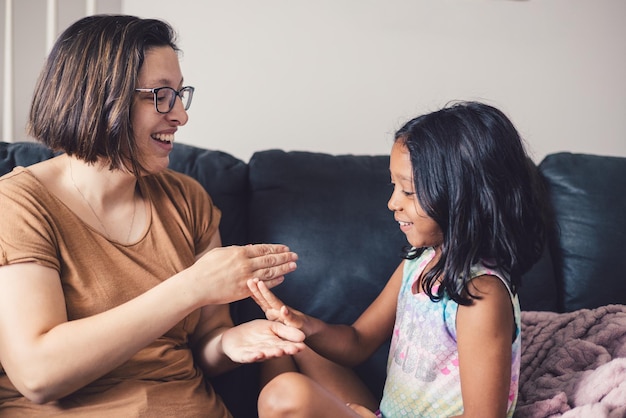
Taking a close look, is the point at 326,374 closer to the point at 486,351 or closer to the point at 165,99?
the point at 486,351

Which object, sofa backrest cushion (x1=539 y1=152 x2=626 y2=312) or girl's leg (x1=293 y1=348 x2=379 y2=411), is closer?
girl's leg (x1=293 y1=348 x2=379 y2=411)

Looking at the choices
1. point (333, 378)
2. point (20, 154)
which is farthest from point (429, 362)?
point (20, 154)

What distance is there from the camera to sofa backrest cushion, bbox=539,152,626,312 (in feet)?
6.13

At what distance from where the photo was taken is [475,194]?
1.32 metres

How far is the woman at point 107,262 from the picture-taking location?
47.2 inches

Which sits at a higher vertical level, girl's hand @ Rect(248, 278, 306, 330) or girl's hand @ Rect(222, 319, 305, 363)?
girl's hand @ Rect(248, 278, 306, 330)

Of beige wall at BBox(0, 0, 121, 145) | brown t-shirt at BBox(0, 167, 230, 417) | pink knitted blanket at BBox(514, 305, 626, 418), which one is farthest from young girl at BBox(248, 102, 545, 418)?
beige wall at BBox(0, 0, 121, 145)

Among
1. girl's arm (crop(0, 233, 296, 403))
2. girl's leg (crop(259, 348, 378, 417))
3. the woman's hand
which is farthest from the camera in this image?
girl's leg (crop(259, 348, 378, 417))

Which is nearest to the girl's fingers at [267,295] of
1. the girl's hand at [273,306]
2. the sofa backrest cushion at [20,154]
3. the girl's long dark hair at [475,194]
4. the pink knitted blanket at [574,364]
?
the girl's hand at [273,306]

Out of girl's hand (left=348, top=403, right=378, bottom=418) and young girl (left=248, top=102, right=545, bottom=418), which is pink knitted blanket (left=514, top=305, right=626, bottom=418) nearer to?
young girl (left=248, top=102, right=545, bottom=418)

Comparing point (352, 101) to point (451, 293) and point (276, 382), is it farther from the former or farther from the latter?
point (276, 382)

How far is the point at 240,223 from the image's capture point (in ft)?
6.02

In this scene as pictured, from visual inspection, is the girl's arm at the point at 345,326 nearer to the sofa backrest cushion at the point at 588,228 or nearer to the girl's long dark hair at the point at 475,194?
the girl's long dark hair at the point at 475,194

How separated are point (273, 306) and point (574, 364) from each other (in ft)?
2.24
